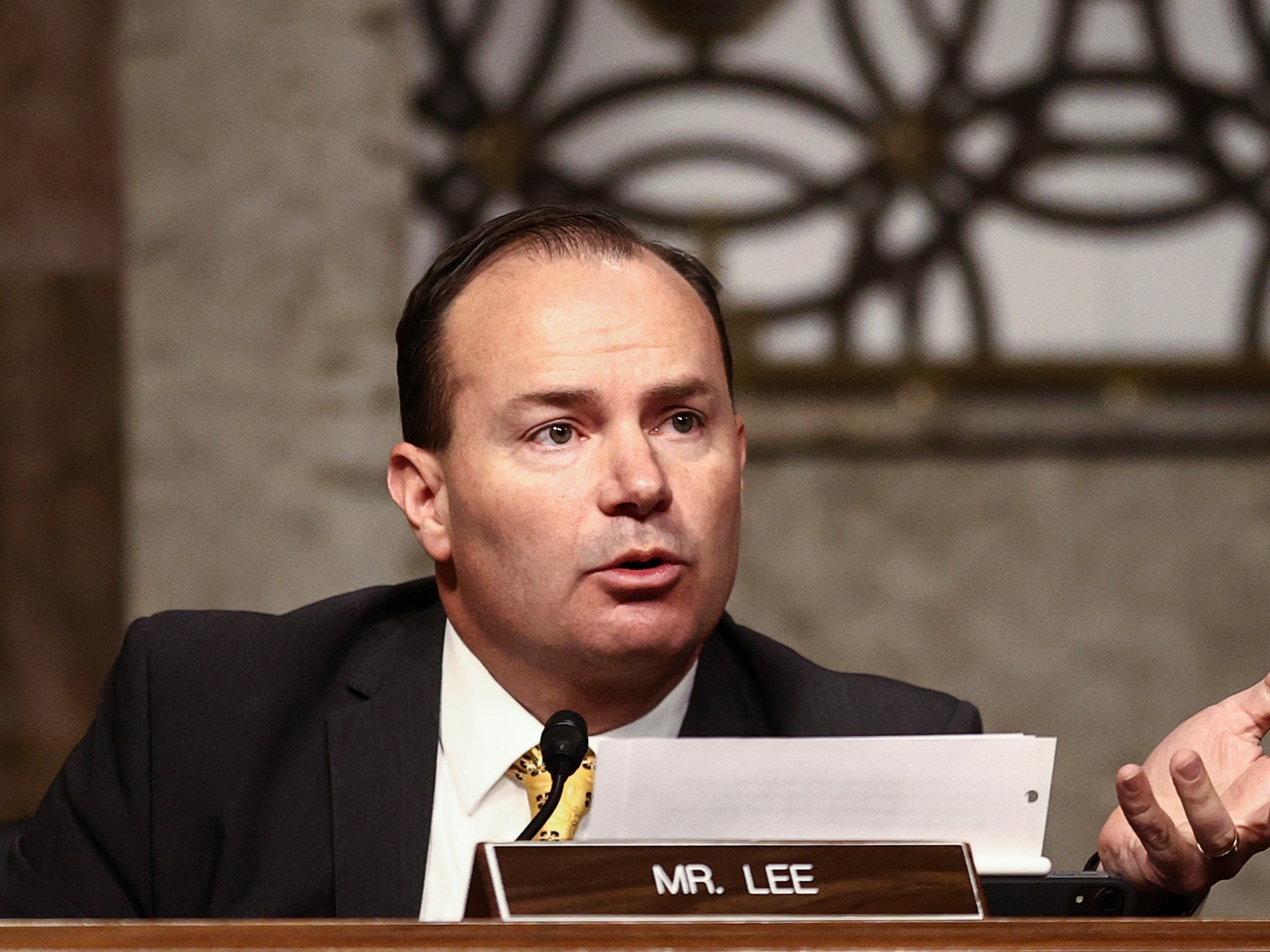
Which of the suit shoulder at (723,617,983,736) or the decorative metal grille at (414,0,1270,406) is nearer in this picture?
the suit shoulder at (723,617,983,736)

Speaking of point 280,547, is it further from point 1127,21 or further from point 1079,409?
A: point 1127,21

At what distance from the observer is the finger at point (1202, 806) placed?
1667mm

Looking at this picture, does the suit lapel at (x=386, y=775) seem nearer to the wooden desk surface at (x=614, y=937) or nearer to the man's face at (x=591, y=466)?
the man's face at (x=591, y=466)

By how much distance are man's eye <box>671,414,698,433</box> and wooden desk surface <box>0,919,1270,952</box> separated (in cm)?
85

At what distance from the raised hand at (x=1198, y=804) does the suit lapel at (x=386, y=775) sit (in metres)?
0.84

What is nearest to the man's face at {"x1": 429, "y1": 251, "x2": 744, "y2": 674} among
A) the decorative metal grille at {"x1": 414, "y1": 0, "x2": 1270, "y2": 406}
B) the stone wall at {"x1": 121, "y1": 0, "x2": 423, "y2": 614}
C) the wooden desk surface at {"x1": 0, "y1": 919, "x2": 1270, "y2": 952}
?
the wooden desk surface at {"x1": 0, "y1": 919, "x2": 1270, "y2": 952}

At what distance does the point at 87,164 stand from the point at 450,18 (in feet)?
3.37

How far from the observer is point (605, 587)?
1905 mm

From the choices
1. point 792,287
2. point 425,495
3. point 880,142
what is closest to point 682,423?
point 425,495

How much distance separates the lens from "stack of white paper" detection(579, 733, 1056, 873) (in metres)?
1.49

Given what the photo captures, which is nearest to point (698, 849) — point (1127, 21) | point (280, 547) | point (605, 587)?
point (605, 587)

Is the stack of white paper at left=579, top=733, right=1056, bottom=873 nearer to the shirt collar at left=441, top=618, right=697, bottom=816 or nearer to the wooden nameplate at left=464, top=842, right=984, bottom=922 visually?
the wooden nameplate at left=464, top=842, right=984, bottom=922

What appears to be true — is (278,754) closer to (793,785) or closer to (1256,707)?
(793,785)

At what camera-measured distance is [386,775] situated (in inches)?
81.2
